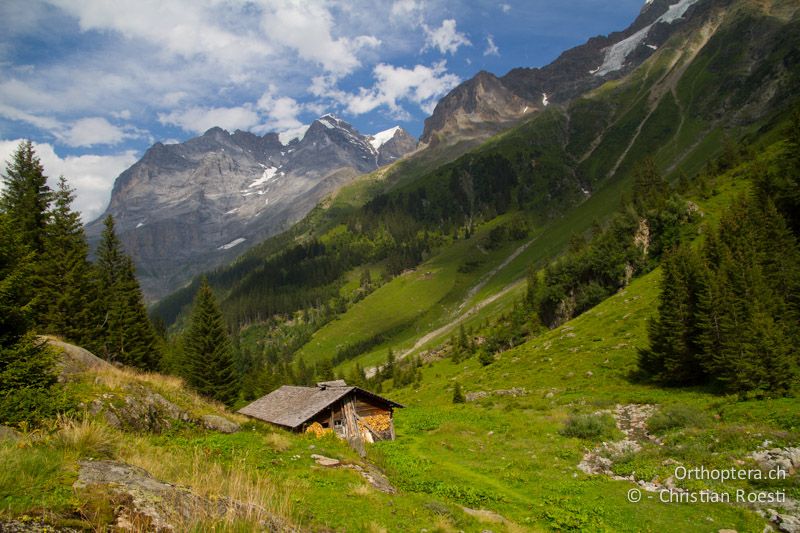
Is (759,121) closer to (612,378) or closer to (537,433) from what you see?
(612,378)

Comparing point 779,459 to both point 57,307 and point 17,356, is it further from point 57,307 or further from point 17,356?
point 57,307

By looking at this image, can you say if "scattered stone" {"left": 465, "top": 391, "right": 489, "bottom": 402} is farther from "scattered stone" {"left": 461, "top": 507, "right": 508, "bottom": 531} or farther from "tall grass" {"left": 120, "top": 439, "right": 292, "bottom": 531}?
"tall grass" {"left": 120, "top": 439, "right": 292, "bottom": 531}

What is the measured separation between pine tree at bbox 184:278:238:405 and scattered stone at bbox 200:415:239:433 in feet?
135

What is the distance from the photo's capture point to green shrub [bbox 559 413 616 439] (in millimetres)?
30250

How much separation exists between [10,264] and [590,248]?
86.8m

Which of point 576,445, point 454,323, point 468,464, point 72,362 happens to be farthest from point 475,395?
point 454,323


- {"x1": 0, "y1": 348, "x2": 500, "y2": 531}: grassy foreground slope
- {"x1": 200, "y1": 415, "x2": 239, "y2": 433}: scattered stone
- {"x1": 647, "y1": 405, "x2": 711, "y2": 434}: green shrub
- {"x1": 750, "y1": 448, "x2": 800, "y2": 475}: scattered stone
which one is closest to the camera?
{"x1": 0, "y1": 348, "x2": 500, "y2": 531}: grassy foreground slope

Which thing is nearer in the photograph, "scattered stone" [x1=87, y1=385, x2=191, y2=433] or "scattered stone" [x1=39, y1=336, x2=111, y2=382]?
"scattered stone" [x1=87, y1=385, x2=191, y2=433]

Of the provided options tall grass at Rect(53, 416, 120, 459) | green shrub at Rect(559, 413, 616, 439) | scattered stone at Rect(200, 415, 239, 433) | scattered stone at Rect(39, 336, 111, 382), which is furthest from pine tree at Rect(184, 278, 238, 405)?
tall grass at Rect(53, 416, 120, 459)

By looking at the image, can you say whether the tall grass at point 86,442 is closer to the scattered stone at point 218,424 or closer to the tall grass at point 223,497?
the tall grass at point 223,497

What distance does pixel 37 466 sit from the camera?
6773mm

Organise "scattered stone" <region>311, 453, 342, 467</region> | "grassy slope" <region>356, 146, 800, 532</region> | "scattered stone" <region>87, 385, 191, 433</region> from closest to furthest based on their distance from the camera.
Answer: "scattered stone" <region>87, 385, 191, 433</region>
"scattered stone" <region>311, 453, 342, 467</region>
"grassy slope" <region>356, 146, 800, 532</region>

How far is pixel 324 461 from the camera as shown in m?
18.2

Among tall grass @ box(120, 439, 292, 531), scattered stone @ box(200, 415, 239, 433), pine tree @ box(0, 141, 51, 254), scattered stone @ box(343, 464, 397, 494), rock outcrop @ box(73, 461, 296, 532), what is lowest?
scattered stone @ box(343, 464, 397, 494)
